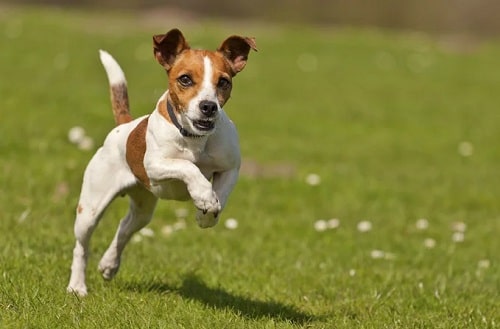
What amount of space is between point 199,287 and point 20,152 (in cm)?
571

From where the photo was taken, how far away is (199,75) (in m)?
6.23

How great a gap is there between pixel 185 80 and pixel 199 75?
0.11 m

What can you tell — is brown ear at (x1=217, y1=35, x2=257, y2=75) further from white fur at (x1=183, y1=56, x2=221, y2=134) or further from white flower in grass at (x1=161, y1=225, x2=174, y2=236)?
white flower in grass at (x1=161, y1=225, x2=174, y2=236)

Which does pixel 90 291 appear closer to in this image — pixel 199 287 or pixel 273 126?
pixel 199 287

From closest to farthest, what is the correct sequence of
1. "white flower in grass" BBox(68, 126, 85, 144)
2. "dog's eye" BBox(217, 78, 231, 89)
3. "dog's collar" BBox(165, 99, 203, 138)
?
"dog's eye" BBox(217, 78, 231, 89)
"dog's collar" BBox(165, 99, 203, 138)
"white flower in grass" BBox(68, 126, 85, 144)

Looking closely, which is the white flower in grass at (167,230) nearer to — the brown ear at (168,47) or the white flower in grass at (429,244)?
the white flower in grass at (429,244)

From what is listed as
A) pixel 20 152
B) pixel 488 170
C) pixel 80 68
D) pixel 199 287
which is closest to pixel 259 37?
pixel 80 68

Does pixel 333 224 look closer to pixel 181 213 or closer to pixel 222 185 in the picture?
pixel 181 213

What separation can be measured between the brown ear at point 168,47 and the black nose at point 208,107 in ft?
2.20

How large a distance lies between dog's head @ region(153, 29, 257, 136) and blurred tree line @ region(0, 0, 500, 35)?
3831 cm

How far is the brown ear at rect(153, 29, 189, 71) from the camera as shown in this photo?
6.51 metres

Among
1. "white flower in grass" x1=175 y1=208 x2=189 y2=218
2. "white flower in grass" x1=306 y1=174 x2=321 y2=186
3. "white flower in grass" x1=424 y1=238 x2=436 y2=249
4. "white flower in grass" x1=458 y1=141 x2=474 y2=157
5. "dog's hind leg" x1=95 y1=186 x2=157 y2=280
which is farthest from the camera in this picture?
"white flower in grass" x1=458 y1=141 x2=474 y2=157

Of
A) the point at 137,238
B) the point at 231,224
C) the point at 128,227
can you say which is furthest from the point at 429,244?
the point at 128,227

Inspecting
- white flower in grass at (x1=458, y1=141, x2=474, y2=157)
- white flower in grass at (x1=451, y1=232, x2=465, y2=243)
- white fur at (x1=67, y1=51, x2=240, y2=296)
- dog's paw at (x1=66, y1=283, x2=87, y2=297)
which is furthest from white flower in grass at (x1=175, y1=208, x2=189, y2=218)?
white flower in grass at (x1=458, y1=141, x2=474, y2=157)
